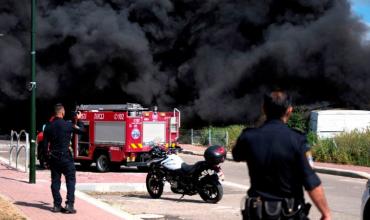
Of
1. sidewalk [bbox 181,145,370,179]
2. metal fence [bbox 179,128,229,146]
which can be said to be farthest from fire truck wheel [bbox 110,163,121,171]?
metal fence [bbox 179,128,229,146]

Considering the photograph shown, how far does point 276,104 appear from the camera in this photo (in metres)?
3.88

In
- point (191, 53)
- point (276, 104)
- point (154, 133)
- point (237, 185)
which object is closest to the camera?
point (276, 104)

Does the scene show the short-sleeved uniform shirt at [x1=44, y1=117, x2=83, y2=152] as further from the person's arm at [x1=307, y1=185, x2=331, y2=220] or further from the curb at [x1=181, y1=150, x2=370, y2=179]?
the curb at [x1=181, y1=150, x2=370, y2=179]

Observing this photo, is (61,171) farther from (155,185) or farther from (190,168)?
(155,185)

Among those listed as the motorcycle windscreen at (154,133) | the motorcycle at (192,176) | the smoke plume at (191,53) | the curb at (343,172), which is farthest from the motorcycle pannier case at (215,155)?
the smoke plume at (191,53)

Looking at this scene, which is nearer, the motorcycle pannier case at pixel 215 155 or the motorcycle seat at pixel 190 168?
the motorcycle pannier case at pixel 215 155

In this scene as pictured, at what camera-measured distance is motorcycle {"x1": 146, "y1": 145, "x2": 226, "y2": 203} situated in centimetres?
1020

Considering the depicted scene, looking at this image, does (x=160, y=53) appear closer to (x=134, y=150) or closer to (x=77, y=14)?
(x=77, y=14)

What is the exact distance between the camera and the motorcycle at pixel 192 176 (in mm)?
10195

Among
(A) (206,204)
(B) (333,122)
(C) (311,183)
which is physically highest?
(B) (333,122)

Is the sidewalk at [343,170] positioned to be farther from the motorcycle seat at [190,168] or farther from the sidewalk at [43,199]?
the motorcycle seat at [190,168]

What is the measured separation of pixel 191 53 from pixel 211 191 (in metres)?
28.7

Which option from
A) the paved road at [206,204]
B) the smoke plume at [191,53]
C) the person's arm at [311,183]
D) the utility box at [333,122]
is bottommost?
the paved road at [206,204]

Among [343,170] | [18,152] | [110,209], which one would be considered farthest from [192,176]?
[343,170]
